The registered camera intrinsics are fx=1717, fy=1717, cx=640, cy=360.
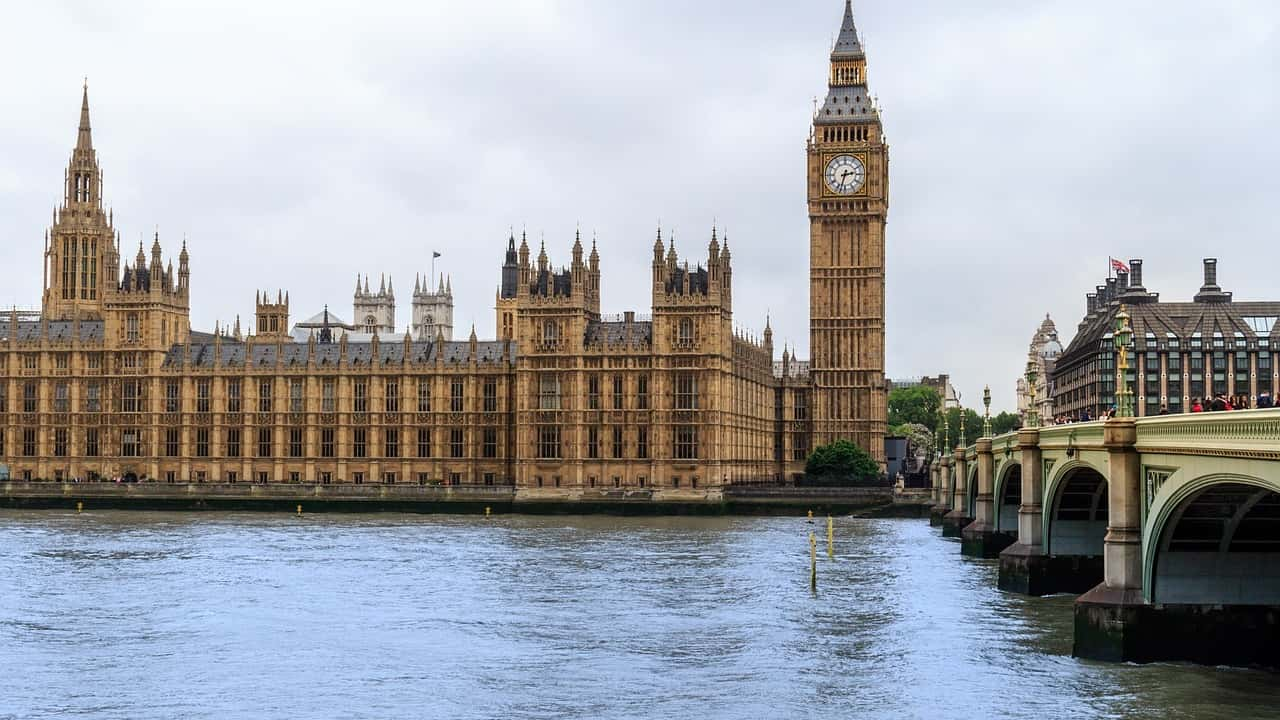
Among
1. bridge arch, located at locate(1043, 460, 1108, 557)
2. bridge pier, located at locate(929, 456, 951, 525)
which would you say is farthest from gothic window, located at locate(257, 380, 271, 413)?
bridge arch, located at locate(1043, 460, 1108, 557)

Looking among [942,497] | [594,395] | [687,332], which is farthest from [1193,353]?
[594,395]

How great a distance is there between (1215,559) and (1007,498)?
1412 inches

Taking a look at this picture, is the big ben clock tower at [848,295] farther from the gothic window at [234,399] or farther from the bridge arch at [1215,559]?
the bridge arch at [1215,559]

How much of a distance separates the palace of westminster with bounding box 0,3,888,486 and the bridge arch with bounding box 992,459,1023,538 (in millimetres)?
42754

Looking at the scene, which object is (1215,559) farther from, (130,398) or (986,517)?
(130,398)

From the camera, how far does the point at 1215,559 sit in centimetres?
3509

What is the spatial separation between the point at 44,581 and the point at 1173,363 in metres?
89.4

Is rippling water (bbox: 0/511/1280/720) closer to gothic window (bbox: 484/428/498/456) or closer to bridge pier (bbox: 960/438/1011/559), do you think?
bridge pier (bbox: 960/438/1011/559)

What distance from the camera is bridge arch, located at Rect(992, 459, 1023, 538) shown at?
62.4 m

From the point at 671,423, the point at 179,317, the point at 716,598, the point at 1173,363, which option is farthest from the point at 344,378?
the point at 716,598

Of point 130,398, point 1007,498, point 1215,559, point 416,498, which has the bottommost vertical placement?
point 416,498

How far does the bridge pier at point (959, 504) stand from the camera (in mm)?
80438

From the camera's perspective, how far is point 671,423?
112062 mm

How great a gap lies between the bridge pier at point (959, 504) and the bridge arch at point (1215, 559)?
43354mm
